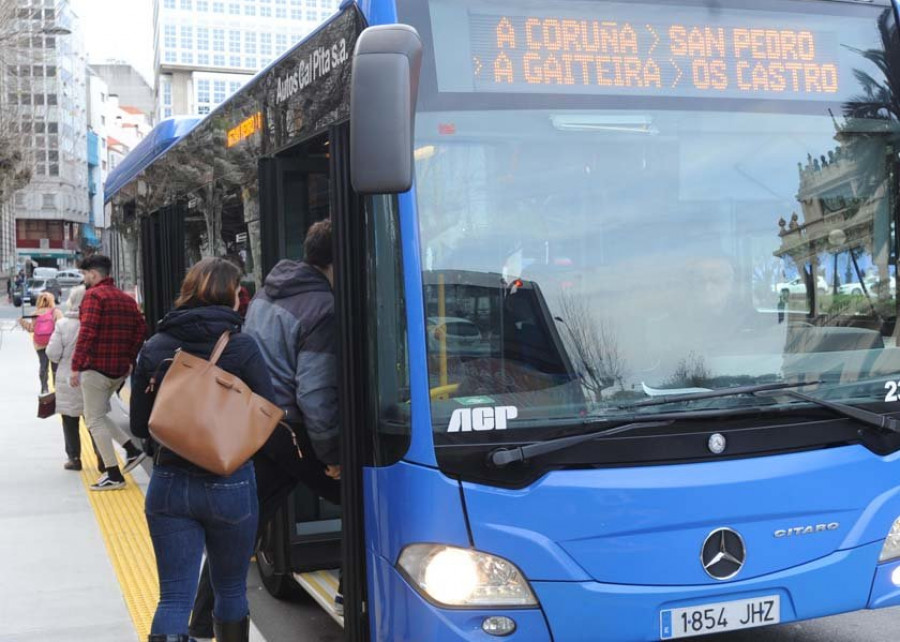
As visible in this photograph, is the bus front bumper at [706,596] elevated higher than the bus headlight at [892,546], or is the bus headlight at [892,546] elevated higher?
the bus headlight at [892,546]

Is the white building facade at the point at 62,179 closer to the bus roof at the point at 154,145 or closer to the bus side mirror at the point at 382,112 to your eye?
→ the bus roof at the point at 154,145

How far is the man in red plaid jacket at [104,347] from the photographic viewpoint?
7961 millimetres

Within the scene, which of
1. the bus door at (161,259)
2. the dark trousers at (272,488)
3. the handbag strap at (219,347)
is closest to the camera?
the handbag strap at (219,347)

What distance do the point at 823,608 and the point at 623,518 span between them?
869 mm

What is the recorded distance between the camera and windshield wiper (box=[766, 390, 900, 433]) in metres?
3.78

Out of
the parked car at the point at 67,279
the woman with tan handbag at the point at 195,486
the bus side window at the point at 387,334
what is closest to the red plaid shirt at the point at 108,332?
the woman with tan handbag at the point at 195,486

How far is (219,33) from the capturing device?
A: 121 m

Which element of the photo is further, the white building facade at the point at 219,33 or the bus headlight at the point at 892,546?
the white building facade at the point at 219,33

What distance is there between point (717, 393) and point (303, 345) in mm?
1619

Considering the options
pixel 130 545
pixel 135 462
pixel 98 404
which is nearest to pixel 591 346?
pixel 135 462

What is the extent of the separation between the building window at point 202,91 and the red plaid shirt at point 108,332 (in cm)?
10871

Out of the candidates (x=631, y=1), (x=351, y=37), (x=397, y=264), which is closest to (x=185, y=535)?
(x=397, y=264)

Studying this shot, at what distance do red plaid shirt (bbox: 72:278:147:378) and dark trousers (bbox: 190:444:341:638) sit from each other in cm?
366

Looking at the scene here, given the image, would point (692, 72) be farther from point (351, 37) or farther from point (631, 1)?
point (351, 37)
